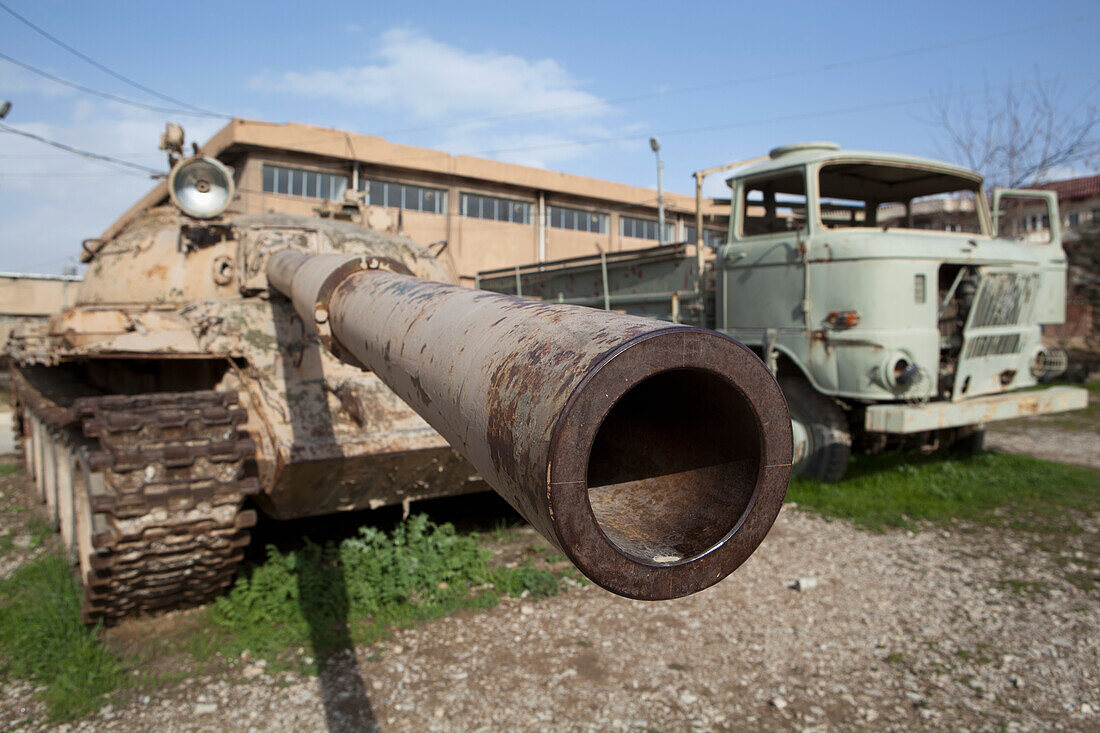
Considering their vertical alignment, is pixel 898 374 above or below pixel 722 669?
above

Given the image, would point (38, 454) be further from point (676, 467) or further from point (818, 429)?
point (676, 467)

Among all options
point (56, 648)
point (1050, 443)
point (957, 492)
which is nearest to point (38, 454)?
point (56, 648)

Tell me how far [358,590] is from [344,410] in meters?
0.97

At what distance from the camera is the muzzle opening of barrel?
0.94 m

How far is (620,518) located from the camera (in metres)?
1.00

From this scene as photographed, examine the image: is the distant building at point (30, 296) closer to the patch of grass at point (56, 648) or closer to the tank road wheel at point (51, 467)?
the tank road wheel at point (51, 467)

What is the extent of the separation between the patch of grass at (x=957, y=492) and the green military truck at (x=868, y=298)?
237 mm

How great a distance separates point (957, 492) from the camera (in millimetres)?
6371

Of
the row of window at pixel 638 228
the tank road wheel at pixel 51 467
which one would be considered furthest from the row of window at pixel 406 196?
the tank road wheel at pixel 51 467

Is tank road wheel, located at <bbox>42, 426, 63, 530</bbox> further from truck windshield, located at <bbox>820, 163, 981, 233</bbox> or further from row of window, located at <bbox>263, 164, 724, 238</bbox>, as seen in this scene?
row of window, located at <bbox>263, 164, 724, 238</bbox>

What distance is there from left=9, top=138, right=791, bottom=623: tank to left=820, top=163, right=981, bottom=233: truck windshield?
11.7 ft

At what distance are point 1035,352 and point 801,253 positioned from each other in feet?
8.00

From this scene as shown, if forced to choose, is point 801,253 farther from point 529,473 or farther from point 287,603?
point 529,473

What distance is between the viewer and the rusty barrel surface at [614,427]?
0.81 m
